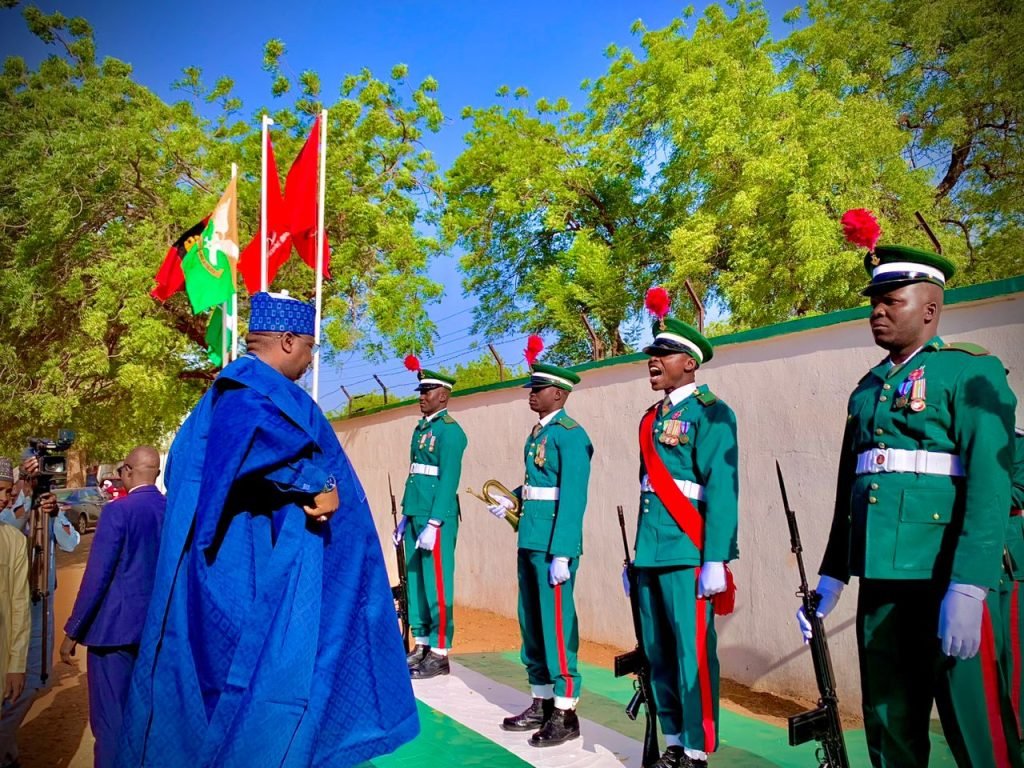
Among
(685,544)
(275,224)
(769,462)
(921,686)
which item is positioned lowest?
(921,686)

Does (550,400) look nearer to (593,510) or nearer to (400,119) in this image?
(593,510)

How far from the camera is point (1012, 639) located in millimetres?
3020

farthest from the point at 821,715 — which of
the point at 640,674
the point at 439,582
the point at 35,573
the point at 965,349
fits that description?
the point at 35,573

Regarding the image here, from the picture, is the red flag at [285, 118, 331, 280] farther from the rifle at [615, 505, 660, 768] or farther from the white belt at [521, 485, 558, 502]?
the rifle at [615, 505, 660, 768]

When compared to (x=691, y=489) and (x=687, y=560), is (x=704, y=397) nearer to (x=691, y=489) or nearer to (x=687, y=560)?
(x=691, y=489)

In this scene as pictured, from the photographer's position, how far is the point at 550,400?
5.27 meters

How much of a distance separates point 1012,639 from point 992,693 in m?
0.54

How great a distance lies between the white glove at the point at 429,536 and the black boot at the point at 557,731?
176cm

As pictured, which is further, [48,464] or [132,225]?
[132,225]

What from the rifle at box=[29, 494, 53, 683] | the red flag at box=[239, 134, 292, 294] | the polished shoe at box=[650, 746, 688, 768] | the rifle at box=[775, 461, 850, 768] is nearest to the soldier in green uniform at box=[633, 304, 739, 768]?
the polished shoe at box=[650, 746, 688, 768]

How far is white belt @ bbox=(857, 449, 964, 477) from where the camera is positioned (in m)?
2.73

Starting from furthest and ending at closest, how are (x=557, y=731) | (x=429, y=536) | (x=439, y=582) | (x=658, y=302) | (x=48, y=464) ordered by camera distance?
1. (x=439, y=582)
2. (x=429, y=536)
3. (x=48, y=464)
4. (x=557, y=731)
5. (x=658, y=302)

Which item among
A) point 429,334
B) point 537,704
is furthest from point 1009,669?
point 429,334

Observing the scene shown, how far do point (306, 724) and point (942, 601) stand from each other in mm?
1906
